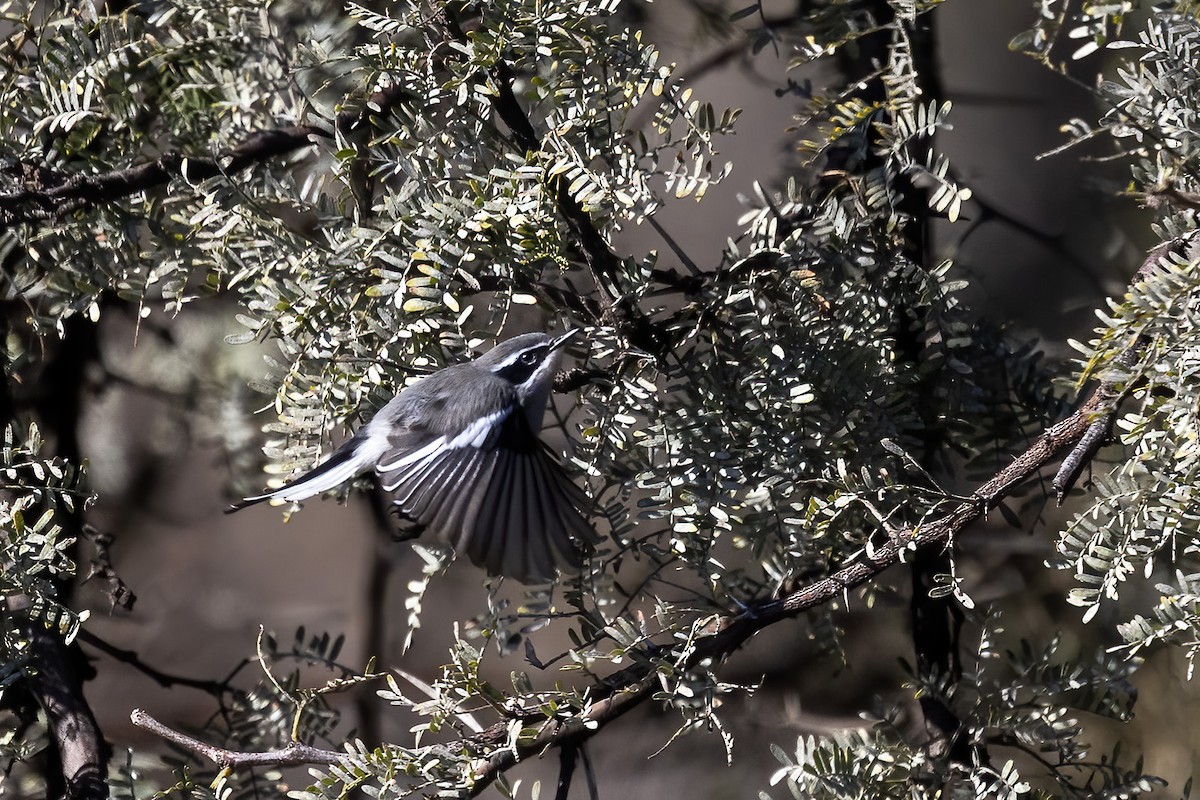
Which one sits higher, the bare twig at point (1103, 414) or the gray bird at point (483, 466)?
the gray bird at point (483, 466)

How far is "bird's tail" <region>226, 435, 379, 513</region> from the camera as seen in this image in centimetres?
69

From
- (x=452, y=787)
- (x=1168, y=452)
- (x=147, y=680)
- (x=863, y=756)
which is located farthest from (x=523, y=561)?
(x=147, y=680)

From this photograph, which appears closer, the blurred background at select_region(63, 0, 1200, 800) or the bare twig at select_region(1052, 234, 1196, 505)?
the bare twig at select_region(1052, 234, 1196, 505)

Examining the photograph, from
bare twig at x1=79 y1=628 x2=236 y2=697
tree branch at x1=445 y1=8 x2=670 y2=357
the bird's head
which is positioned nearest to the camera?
tree branch at x1=445 y1=8 x2=670 y2=357

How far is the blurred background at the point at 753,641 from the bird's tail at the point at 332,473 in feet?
0.59

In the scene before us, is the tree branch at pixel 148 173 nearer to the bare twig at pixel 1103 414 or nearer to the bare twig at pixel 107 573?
the bare twig at pixel 107 573

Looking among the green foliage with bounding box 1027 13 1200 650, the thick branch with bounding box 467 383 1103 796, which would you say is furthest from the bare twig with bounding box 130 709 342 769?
the green foliage with bounding box 1027 13 1200 650

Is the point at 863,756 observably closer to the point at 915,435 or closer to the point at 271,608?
the point at 915,435

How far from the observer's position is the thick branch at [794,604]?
52cm

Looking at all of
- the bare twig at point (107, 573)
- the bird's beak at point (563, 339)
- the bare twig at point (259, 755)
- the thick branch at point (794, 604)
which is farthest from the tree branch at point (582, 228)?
the bare twig at point (107, 573)

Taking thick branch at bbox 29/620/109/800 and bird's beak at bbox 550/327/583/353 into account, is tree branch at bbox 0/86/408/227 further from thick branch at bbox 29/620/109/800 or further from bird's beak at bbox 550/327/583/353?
thick branch at bbox 29/620/109/800

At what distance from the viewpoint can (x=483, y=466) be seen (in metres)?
0.70

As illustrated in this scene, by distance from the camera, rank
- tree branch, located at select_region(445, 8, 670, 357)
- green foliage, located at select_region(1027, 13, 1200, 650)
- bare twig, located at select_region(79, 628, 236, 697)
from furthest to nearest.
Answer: bare twig, located at select_region(79, 628, 236, 697), tree branch, located at select_region(445, 8, 670, 357), green foliage, located at select_region(1027, 13, 1200, 650)

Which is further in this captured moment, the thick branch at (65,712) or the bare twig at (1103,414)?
the thick branch at (65,712)
